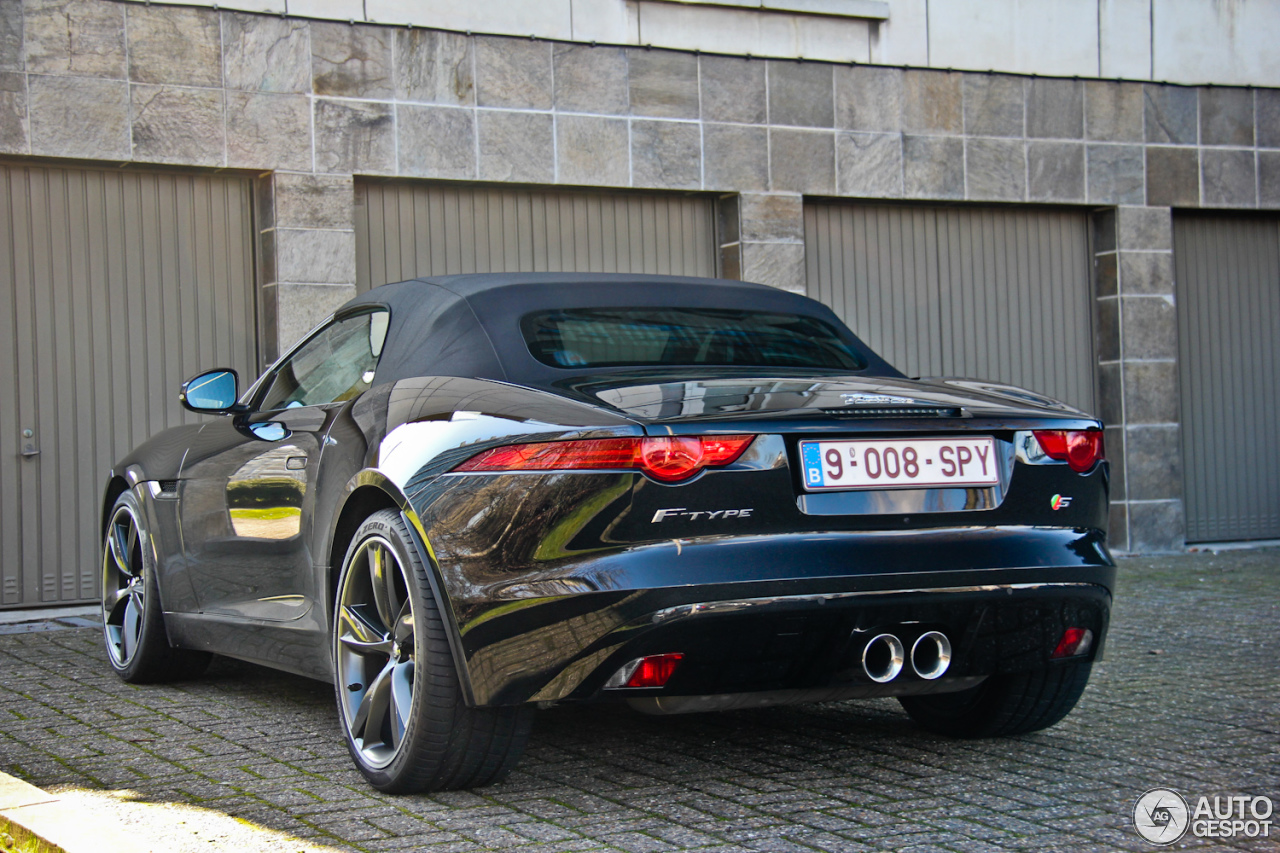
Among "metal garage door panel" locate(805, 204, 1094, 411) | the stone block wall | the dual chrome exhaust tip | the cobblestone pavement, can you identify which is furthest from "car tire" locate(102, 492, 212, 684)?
"metal garage door panel" locate(805, 204, 1094, 411)

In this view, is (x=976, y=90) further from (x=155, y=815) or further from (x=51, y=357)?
(x=155, y=815)

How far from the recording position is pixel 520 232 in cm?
1040

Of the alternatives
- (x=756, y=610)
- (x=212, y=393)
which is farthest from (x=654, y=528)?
(x=212, y=393)

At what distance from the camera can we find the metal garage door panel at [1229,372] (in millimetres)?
12445

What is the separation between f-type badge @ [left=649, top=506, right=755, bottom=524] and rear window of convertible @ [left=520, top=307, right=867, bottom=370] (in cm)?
80

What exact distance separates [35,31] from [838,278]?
5.80 meters

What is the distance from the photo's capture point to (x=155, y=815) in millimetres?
3746

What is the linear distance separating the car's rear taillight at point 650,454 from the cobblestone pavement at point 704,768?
85 centimetres

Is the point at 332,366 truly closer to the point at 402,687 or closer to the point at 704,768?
the point at 402,687

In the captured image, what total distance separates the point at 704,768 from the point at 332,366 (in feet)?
5.84

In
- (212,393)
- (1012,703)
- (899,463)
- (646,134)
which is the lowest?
(1012,703)

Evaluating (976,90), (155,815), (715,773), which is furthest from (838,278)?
(155,815)

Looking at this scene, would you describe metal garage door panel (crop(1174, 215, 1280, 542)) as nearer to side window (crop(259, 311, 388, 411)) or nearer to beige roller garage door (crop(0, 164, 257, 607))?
beige roller garage door (crop(0, 164, 257, 607))

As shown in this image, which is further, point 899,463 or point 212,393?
point 212,393
